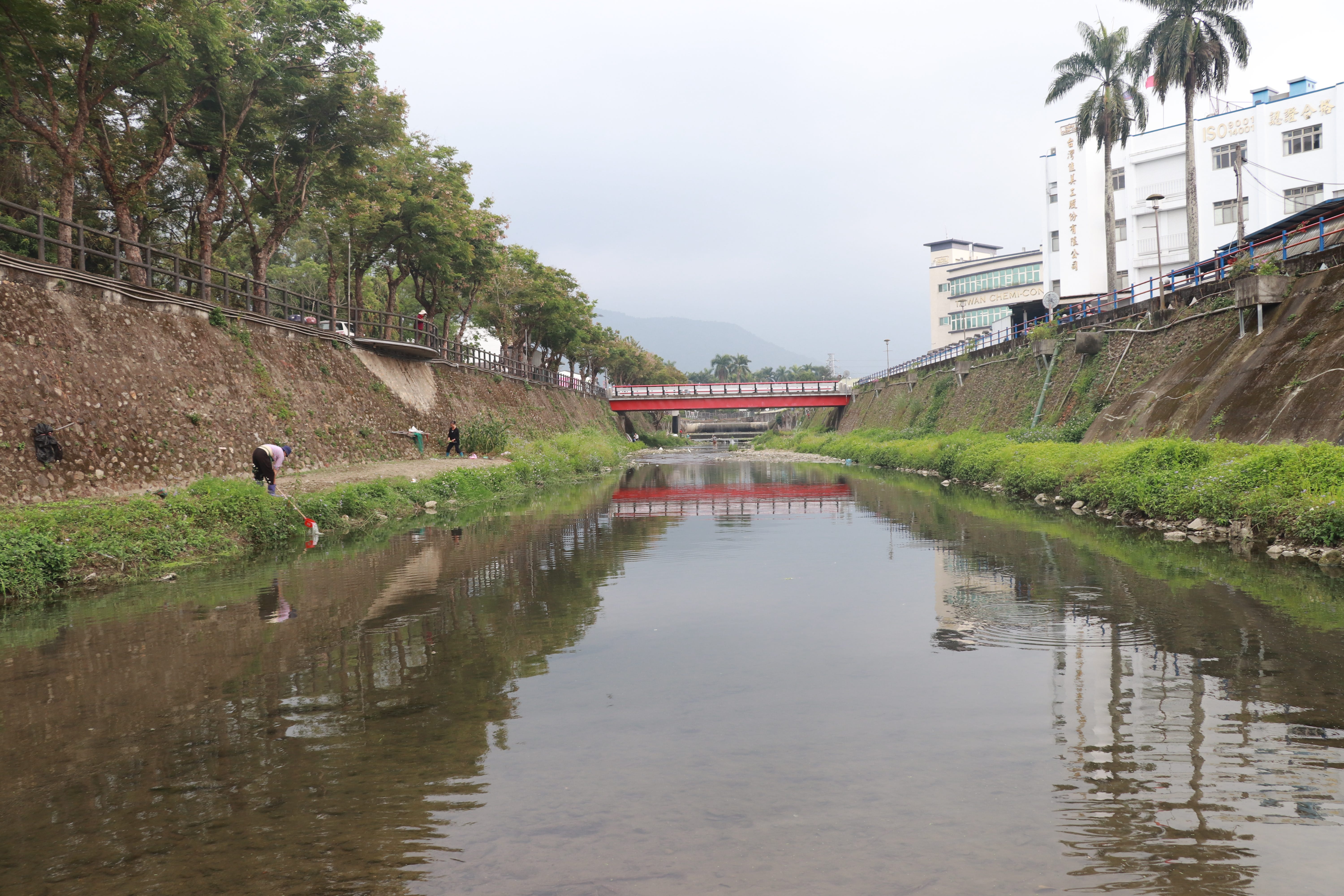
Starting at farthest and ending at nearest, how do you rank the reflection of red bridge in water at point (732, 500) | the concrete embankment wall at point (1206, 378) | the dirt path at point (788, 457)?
the dirt path at point (788, 457)
the reflection of red bridge in water at point (732, 500)
the concrete embankment wall at point (1206, 378)

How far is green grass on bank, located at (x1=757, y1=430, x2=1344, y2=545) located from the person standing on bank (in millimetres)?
17915

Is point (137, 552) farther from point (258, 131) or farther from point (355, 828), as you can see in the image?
point (258, 131)

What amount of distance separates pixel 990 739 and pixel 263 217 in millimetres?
35264

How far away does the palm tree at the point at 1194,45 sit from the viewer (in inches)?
1368

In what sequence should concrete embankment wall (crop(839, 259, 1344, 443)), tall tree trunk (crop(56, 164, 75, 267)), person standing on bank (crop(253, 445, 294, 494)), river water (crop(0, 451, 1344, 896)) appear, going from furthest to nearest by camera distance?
tall tree trunk (crop(56, 164, 75, 267)) < concrete embankment wall (crop(839, 259, 1344, 443)) < person standing on bank (crop(253, 445, 294, 494)) < river water (crop(0, 451, 1344, 896))

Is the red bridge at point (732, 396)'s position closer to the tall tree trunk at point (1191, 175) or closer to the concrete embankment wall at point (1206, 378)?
the concrete embankment wall at point (1206, 378)

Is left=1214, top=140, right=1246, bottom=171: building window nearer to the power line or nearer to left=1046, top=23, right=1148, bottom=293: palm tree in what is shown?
the power line

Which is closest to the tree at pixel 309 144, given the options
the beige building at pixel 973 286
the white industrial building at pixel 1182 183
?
the white industrial building at pixel 1182 183

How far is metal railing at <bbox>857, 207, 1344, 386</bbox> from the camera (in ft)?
76.8

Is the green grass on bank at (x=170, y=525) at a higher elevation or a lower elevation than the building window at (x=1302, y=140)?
lower

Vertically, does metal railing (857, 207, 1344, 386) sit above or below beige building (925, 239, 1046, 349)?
below

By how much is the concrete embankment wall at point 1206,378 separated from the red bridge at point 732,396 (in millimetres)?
29760

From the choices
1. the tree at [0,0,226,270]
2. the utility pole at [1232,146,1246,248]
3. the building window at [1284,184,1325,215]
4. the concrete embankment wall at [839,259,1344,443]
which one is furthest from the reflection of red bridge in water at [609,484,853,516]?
the building window at [1284,184,1325,215]

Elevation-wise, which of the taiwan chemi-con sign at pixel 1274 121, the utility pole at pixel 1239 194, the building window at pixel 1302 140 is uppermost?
the taiwan chemi-con sign at pixel 1274 121
